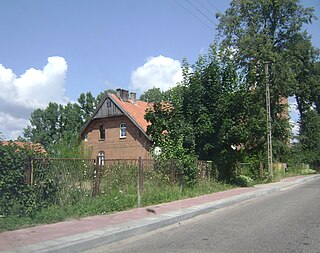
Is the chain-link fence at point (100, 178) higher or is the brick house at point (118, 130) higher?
the brick house at point (118, 130)

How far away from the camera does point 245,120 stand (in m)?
20.0

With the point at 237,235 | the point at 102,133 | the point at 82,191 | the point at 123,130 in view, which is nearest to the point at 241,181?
the point at 82,191

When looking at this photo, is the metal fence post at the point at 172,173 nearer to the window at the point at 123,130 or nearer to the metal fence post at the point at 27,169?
the metal fence post at the point at 27,169

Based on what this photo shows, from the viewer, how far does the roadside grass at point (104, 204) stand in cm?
877

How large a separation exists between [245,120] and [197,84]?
319 cm

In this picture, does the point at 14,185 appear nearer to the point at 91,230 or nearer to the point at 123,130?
the point at 91,230

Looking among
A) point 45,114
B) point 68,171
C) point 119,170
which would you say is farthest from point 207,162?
point 45,114

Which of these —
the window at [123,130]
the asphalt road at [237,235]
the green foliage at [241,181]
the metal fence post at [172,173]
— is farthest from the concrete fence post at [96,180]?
the window at [123,130]

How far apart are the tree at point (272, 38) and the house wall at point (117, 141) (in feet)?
41.4

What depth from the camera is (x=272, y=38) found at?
3962 centimetres

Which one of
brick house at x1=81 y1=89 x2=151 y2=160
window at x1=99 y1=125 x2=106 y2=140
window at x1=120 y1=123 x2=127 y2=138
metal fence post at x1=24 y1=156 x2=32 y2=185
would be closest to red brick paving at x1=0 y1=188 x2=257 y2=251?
metal fence post at x1=24 y1=156 x2=32 y2=185

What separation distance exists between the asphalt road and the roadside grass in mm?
2284

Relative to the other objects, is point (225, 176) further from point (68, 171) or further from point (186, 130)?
point (68, 171)

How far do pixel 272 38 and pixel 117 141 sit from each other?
19524 mm
